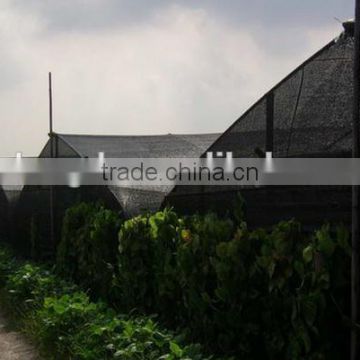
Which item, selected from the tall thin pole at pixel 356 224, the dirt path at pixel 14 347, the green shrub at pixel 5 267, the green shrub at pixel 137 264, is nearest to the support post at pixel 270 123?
the tall thin pole at pixel 356 224

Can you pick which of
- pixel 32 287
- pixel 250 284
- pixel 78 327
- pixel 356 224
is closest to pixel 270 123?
pixel 250 284

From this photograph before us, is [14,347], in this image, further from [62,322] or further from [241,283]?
[241,283]

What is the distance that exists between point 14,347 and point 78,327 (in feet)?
3.15

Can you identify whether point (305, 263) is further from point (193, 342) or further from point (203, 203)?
point (203, 203)

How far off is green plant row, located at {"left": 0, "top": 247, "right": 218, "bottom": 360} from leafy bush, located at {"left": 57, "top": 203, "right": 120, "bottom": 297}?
31cm

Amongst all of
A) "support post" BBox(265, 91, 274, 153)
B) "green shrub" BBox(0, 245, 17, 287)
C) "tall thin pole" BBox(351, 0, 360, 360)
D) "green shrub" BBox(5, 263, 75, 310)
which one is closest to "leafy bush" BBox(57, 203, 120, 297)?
"green shrub" BBox(5, 263, 75, 310)

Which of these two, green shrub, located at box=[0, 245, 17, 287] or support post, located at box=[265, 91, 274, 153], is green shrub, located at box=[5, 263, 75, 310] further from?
support post, located at box=[265, 91, 274, 153]

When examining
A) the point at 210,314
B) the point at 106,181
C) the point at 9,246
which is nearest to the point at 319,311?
the point at 210,314

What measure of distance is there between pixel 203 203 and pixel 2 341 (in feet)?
8.74

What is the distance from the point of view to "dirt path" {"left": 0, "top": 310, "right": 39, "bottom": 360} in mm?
5457

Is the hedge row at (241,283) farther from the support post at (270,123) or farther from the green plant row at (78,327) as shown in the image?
the support post at (270,123)

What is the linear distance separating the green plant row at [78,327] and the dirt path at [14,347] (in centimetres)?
11

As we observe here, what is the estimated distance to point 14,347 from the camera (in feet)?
19.0

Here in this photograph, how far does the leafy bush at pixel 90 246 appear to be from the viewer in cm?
680
